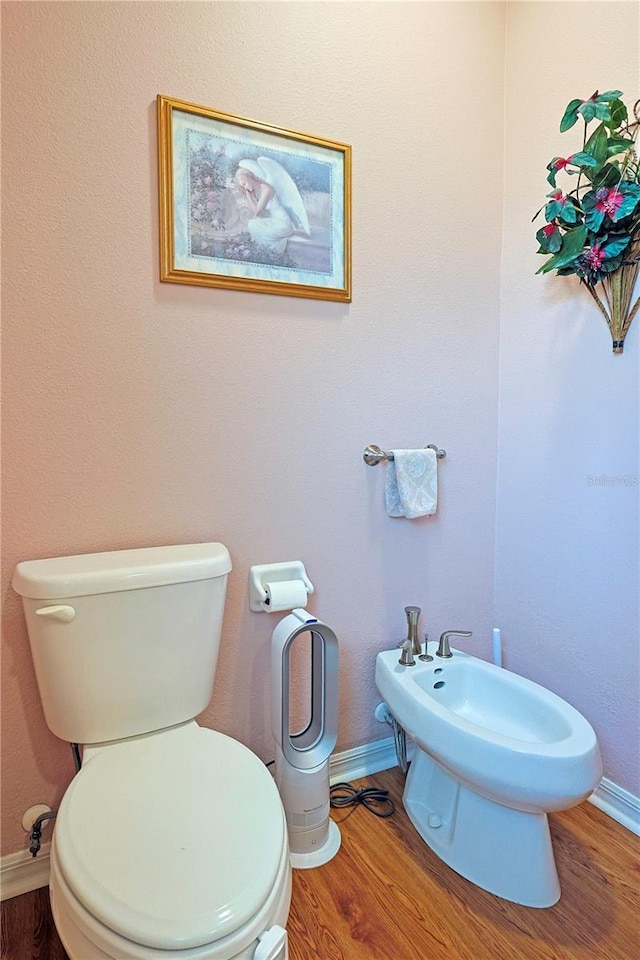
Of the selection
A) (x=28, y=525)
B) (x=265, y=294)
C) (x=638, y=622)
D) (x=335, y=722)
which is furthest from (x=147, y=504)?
(x=638, y=622)

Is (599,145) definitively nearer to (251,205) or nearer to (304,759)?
(251,205)

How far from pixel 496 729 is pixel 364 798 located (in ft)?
1.46

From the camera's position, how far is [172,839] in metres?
0.83

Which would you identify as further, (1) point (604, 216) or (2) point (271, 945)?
(1) point (604, 216)

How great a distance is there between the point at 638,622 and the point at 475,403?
787 millimetres

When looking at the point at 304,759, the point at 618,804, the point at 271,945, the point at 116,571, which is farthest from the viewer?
the point at 618,804

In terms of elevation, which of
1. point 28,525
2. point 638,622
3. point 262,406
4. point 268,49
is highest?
point 268,49

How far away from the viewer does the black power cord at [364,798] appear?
149 centimetres

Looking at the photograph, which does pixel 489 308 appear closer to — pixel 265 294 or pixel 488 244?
pixel 488 244

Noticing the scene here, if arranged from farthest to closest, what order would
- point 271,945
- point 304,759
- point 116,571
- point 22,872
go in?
point 304,759 → point 22,872 → point 116,571 → point 271,945

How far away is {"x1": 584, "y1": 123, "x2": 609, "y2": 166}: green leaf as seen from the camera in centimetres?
129

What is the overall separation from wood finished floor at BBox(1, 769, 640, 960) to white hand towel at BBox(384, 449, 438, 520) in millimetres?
867

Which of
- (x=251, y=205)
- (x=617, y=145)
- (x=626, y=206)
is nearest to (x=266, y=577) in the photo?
(x=251, y=205)

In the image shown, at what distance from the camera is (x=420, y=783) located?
145cm
